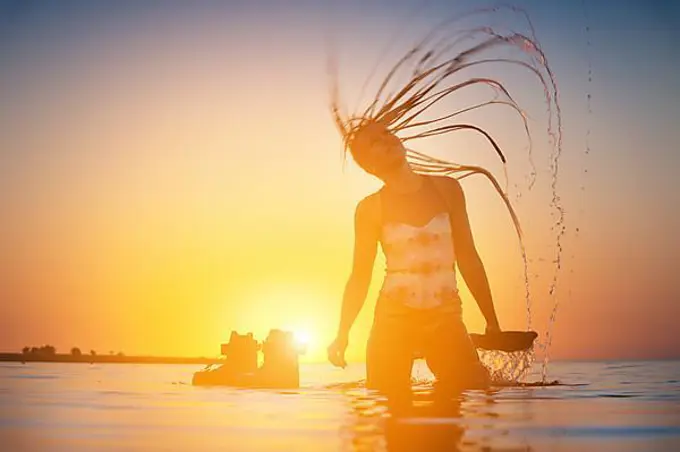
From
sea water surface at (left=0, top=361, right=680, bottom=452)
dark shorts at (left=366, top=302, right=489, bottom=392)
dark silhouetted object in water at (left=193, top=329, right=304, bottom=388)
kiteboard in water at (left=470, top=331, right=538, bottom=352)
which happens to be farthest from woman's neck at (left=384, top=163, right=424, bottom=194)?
dark silhouetted object in water at (left=193, top=329, right=304, bottom=388)

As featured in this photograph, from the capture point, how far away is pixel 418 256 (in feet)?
28.2

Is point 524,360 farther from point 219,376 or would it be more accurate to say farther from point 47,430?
point 47,430

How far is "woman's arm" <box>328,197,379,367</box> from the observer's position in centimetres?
915

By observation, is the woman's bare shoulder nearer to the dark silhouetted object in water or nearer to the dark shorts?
the dark shorts

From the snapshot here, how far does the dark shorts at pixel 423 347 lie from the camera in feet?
28.2

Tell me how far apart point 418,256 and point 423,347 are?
2.90 feet

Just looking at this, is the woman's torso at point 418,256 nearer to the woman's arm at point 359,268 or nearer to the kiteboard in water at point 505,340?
the woman's arm at point 359,268

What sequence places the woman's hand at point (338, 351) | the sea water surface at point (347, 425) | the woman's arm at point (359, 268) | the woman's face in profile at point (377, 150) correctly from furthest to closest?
1. the woman's hand at point (338, 351)
2. the woman's arm at point (359, 268)
3. the woman's face in profile at point (377, 150)
4. the sea water surface at point (347, 425)

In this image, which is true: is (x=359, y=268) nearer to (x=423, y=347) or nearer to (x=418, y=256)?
(x=418, y=256)

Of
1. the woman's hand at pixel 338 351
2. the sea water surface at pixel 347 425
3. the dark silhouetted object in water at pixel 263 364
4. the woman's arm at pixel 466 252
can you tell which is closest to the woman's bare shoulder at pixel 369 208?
the woman's arm at pixel 466 252

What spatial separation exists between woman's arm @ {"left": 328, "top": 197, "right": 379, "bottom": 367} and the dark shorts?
48cm

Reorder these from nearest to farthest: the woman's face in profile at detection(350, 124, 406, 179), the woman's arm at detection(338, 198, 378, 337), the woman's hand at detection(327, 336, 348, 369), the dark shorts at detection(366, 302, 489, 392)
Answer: the dark shorts at detection(366, 302, 489, 392)
the woman's face in profile at detection(350, 124, 406, 179)
the woman's arm at detection(338, 198, 378, 337)
the woman's hand at detection(327, 336, 348, 369)

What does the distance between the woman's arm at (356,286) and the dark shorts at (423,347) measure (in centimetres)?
48

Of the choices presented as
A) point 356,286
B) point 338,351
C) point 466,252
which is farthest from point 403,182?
point 338,351
